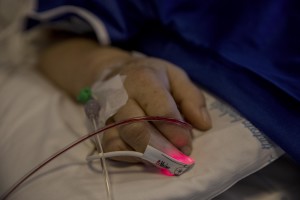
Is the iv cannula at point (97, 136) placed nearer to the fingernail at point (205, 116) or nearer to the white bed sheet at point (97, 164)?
the white bed sheet at point (97, 164)

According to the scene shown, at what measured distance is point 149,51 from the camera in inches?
29.7

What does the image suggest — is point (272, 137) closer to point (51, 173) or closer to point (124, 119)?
point (124, 119)

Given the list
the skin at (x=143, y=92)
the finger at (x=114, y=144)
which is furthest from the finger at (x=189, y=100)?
the finger at (x=114, y=144)

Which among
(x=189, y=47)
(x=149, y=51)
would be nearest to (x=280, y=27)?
(x=189, y=47)

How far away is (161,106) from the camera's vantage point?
0.51 m

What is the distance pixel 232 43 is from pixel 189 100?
0.49 ft

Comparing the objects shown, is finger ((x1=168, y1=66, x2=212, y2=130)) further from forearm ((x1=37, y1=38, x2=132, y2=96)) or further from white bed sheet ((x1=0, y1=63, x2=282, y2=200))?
forearm ((x1=37, y1=38, x2=132, y2=96))

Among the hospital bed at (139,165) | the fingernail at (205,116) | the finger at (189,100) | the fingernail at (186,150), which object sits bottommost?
the hospital bed at (139,165)

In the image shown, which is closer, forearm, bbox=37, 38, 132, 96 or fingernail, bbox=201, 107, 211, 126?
fingernail, bbox=201, 107, 211, 126

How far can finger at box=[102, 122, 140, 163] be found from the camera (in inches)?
20.0

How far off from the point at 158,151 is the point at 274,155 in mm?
196

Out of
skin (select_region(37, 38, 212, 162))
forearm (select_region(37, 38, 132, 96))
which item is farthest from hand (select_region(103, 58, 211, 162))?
forearm (select_region(37, 38, 132, 96))

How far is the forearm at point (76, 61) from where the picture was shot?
0.71 meters

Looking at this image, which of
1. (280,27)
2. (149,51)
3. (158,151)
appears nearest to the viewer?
(158,151)
